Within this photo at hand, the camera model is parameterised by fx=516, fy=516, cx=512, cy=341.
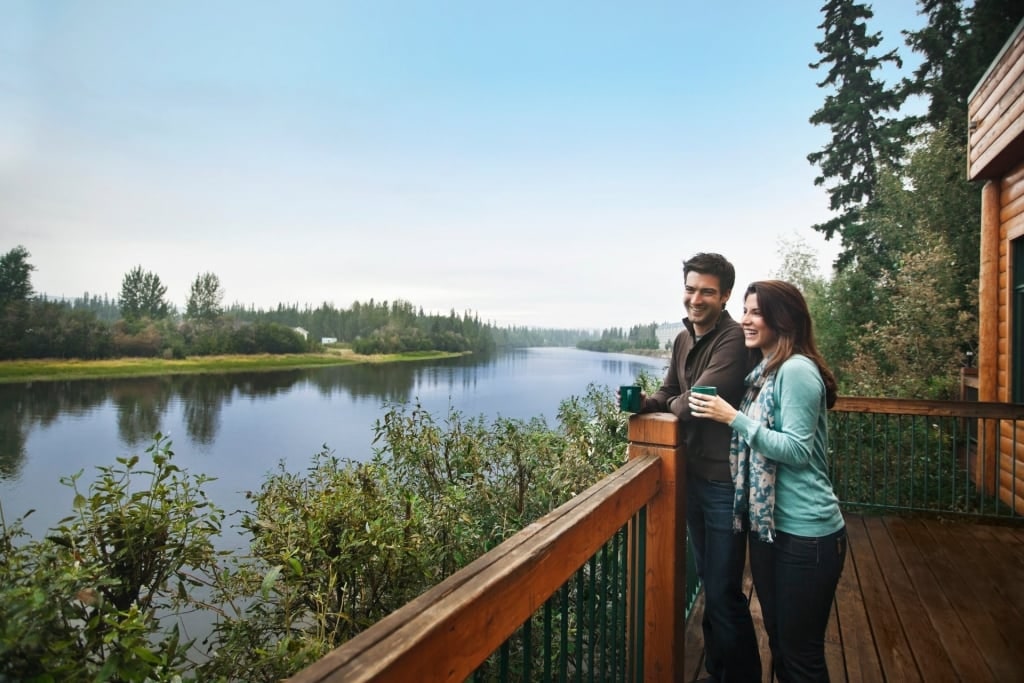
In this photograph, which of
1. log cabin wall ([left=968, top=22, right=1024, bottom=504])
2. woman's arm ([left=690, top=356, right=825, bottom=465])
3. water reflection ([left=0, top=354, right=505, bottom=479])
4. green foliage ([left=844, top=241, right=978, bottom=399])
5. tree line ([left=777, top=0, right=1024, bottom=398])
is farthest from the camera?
water reflection ([left=0, top=354, right=505, bottom=479])

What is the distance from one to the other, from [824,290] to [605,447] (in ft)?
50.7

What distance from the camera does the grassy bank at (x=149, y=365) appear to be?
11908 mm

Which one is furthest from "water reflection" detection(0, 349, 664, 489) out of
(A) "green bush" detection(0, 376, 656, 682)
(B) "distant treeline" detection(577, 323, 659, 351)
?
(A) "green bush" detection(0, 376, 656, 682)

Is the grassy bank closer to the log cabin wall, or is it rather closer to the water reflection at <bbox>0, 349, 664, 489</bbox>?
the water reflection at <bbox>0, 349, 664, 489</bbox>

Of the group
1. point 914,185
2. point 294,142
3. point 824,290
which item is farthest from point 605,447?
point 294,142

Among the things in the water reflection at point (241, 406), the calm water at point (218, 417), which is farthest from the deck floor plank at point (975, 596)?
the calm water at point (218, 417)

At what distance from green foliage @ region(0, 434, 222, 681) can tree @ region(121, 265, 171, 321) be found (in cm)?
2288

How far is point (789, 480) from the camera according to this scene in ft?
4.87

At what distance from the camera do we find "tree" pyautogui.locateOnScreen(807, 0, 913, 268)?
15055 mm

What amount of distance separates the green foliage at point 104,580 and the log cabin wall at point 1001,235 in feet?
17.8

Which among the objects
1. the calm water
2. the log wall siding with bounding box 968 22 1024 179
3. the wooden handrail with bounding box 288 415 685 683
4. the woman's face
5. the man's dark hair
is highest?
the log wall siding with bounding box 968 22 1024 179

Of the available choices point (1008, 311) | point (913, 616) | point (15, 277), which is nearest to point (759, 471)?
point (913, 616)

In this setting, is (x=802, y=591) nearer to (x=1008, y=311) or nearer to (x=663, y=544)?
(x=663, y=544)

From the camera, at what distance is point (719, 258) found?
174cm
